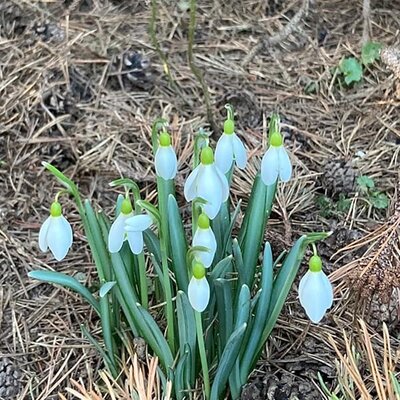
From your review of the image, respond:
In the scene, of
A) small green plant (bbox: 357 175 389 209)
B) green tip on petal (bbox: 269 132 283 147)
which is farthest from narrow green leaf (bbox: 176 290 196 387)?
small green plant (bbox: 357 175 389 209)

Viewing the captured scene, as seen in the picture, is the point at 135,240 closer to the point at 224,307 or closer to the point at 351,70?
the point at 224,307

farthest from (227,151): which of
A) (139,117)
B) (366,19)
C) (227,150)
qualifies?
(366,19)

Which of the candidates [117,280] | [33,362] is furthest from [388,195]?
[33,362]

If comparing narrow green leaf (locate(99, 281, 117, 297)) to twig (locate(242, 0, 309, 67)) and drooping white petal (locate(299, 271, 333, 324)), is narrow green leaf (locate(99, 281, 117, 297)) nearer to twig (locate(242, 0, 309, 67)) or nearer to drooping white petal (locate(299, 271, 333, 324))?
drooping white petal (locate(299, 271, 333, 324))

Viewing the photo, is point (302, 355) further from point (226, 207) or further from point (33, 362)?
point (33, 362)

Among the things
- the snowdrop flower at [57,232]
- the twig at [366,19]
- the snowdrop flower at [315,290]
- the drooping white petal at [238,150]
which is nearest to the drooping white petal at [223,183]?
the drooping white petal at [238,150]

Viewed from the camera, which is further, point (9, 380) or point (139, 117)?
point (139, 117)
